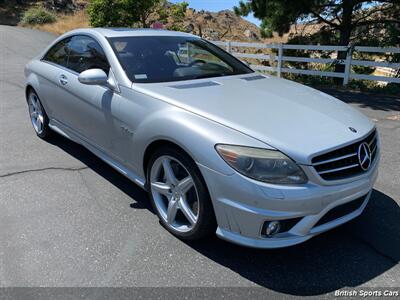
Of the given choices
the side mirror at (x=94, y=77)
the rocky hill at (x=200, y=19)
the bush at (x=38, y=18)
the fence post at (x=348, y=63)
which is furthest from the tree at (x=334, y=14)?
the bush at (x=38, y=18)

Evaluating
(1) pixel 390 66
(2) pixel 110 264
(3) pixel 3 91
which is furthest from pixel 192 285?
(1) pixel 390 66

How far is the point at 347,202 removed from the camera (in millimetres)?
2922

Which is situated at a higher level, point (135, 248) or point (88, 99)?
point (88, 99)

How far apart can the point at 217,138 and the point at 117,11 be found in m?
16.4

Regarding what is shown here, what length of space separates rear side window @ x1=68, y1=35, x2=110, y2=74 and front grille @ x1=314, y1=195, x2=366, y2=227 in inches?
95.5

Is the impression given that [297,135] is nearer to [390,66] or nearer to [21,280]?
[21,280]

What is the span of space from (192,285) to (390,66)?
30.6ft

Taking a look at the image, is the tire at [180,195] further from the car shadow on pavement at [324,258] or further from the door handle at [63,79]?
the door handle at [63,79]

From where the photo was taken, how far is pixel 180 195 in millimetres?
3244

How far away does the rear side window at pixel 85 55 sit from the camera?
4188mm

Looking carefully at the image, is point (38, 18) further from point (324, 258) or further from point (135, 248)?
point (324, 258)

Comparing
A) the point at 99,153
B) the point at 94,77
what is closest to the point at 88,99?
the point at 94,77

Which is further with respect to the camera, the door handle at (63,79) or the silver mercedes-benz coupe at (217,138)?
the door handle at (63,79)

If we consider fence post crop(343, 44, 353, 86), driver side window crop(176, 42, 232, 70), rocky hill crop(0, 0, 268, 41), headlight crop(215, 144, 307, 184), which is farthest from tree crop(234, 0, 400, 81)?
rocky hill crop(0, 0, 268, 41)
